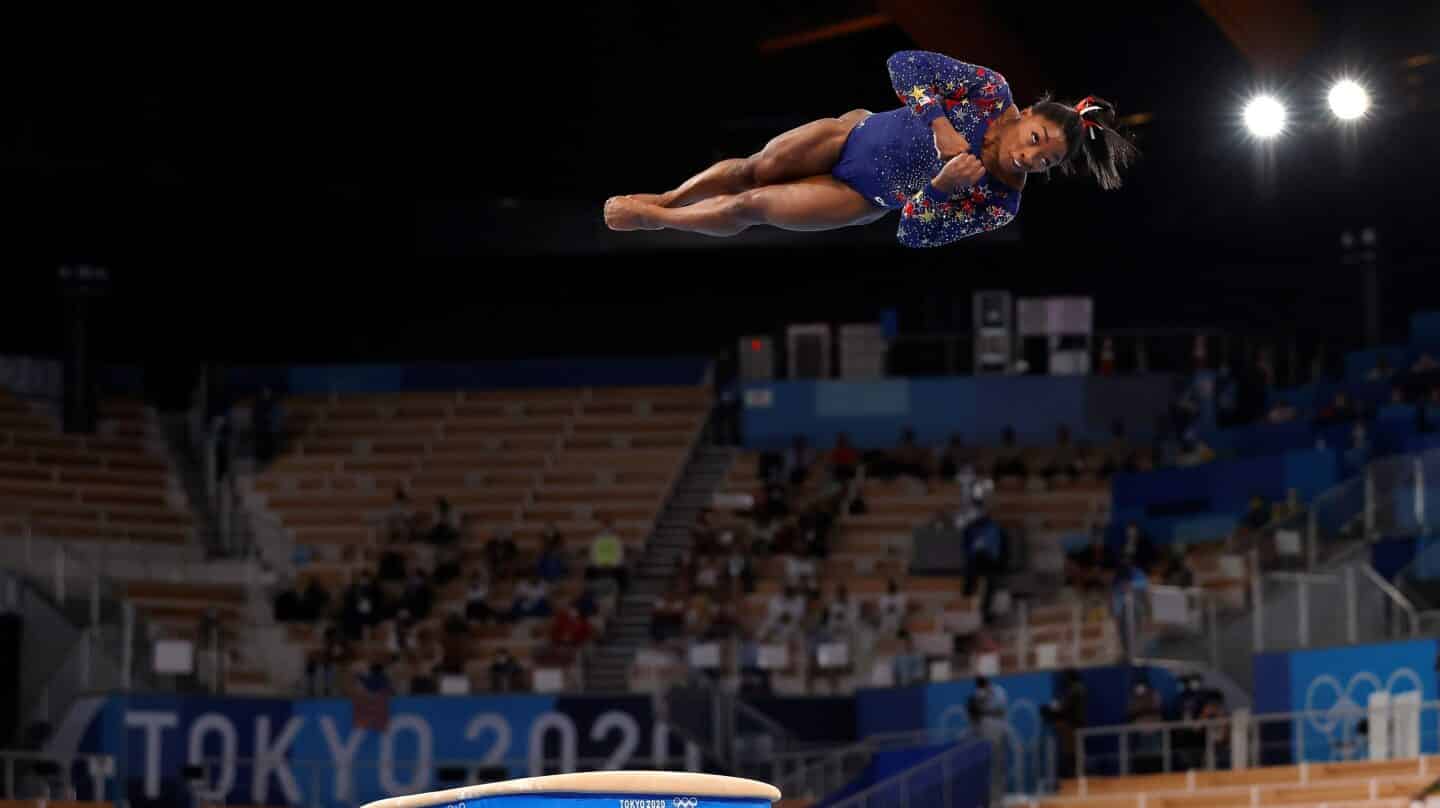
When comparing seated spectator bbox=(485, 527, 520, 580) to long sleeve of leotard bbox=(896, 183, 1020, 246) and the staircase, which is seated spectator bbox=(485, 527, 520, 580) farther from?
long sleeve of leotard bbox=(896, 183, 1020, 246)

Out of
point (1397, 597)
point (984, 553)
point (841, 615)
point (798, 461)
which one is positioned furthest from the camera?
point (798, 461)

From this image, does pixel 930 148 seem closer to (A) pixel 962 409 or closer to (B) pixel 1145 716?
(B) pixel 1145 716

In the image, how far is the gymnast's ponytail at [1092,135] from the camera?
6.95 metres

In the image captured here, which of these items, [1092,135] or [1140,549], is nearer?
[1092,135]

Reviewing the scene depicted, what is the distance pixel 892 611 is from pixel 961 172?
13561 millimetres

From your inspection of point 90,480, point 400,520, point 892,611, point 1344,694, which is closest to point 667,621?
point 892,611

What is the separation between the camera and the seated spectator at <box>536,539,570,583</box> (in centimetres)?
2177

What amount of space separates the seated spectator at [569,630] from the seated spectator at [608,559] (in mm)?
935

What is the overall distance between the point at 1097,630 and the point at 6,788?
9463mm

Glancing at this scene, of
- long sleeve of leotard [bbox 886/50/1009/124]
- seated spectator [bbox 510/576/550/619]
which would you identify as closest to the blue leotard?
long sleeve of leotard [bbox 886/50/1009/124]

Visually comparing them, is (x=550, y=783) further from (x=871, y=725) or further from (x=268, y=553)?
(x=268, y=553)

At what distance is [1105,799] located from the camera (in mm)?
14414

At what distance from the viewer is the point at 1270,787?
13516 mm

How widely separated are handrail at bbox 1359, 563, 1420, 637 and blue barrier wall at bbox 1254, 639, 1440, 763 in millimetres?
244
